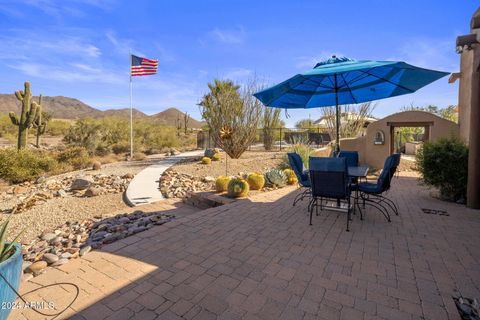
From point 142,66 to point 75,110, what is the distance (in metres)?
78.0

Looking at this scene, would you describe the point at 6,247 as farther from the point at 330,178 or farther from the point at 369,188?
the point at 369,188

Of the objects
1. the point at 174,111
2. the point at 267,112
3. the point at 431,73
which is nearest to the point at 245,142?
the point at 267,112

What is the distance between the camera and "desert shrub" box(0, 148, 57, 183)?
838 cm

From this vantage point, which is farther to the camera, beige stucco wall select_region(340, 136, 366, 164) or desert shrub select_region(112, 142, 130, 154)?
desert shrub select_region(112, 142, 130, 154)

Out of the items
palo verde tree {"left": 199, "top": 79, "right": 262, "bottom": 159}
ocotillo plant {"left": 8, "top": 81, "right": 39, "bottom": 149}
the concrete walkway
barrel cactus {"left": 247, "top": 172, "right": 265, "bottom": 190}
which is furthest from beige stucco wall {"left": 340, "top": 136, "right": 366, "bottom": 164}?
ocotillo plant {"left": 8, "top": 81, "right": 39, "bottom": 149}

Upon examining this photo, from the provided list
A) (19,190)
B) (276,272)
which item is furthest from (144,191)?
(276,272)

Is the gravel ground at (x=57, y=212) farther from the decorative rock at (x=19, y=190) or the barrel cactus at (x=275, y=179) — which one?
the barrel cactus at (x=275, y=179)

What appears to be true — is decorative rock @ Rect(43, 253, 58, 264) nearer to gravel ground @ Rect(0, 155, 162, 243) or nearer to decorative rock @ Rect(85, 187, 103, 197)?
gravel ground @ Rect(0, 155, 162, 243)

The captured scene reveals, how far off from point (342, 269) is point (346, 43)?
7524mm

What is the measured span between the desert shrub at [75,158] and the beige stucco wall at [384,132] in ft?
39.9

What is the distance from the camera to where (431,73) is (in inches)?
133

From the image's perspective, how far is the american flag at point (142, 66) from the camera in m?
13.6

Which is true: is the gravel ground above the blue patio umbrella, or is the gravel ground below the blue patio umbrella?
below

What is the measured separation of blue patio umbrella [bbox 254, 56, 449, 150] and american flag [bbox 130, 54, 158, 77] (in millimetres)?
11194
